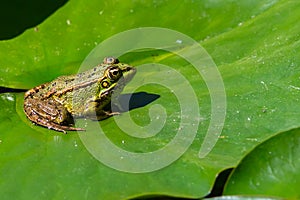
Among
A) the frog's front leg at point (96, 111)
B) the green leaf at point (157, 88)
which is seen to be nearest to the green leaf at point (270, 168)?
the green leaf at point (157, 88)

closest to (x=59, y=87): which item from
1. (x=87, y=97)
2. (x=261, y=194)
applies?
(x=87, y=97)

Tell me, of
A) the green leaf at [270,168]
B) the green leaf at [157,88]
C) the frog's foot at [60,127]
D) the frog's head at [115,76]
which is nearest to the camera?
the green leaf at [270,168]

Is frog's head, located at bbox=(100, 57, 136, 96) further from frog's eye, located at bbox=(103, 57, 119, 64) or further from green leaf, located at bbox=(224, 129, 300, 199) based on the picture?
green leaf, located at bbox=(224, 129, 300, 199)

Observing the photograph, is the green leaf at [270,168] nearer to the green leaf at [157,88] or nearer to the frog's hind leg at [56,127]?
the green leaf at [157,88]

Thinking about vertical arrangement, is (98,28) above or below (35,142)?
above

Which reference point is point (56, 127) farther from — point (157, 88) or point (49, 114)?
point (157, 88)

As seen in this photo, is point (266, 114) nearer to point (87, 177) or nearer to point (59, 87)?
point (87, 177)
